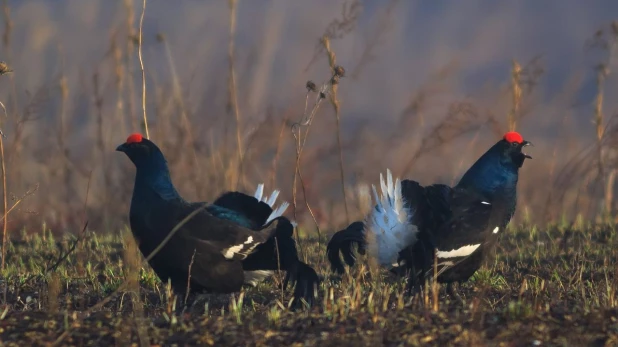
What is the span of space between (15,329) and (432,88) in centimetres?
437

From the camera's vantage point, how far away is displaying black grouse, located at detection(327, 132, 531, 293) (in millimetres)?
6352

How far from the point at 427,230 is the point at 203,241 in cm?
123

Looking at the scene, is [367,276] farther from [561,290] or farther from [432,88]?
[432,88]

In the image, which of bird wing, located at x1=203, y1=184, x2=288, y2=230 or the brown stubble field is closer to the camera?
the brown stubble field

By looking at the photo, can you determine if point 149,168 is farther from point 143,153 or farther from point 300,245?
point 300,245

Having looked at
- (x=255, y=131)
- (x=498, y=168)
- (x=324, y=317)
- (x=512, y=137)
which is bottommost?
(x=324, y=317)

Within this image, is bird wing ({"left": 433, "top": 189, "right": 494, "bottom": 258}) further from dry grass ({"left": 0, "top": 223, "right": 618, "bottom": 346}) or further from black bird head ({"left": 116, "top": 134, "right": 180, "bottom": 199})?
black bird head ({"left": 116, "top": 134, "right": 180, "bottom": 199})

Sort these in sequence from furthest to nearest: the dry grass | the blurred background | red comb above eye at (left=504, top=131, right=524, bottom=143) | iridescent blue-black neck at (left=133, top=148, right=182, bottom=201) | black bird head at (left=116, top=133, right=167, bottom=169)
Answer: the blurred background, red comb above eye at (left=504, top=131, right=524, bottom=143), black bird head at (left=116, top=133, right=167, bottom=169), iridescent blue-black neck at (left=133, top=148, right=182, bottom=201), the dry grass

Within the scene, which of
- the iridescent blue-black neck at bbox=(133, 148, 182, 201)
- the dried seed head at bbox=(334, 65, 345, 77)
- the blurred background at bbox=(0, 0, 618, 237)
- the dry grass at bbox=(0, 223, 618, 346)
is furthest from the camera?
the blurred background at bbox=(0, 0, 618, 237)

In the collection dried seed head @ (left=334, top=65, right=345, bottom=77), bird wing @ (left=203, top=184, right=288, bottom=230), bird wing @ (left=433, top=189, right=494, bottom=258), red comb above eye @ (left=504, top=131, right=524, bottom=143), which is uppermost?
dried seed head @ (left=334, top=65, right=345, bottom=77)

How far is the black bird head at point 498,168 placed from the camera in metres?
6.91

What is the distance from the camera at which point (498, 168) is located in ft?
22.9

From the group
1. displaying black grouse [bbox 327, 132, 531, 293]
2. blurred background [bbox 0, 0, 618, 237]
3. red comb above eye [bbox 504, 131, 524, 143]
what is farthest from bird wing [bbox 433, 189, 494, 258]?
red comb above eye [bbox 504, 131, 524, 143]

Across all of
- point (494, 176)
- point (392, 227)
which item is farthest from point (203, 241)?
point (494, 176)
